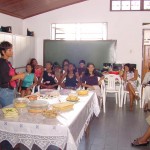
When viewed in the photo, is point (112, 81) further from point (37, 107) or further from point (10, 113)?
point (10, 113)

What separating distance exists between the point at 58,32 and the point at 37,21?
73 centimetres

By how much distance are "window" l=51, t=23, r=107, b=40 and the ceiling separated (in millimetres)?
653

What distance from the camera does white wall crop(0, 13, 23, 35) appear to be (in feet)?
21.9

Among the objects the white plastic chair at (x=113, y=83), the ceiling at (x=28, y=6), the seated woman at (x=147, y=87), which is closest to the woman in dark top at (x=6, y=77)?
the ceiling at (x=28, y=6)

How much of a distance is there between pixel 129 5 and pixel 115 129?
14.6ft

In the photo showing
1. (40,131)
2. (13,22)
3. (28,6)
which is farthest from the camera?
(13,22)

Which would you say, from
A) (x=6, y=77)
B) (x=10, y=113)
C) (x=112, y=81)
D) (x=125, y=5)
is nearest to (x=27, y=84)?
(x=112, y=81)

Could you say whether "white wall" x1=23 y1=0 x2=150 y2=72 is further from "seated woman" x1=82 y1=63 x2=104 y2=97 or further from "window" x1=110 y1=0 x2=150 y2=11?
"seated woman" x1=82 y1=63 x2=104 y2=97

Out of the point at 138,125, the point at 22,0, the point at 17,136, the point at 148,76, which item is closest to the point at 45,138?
the point at 17,136

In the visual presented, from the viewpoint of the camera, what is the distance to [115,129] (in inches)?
165

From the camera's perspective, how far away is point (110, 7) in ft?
24.5

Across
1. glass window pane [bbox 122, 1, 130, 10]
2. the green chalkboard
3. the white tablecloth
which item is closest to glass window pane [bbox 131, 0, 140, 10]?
glass window pane [bbox 122, 1, 130, 10]

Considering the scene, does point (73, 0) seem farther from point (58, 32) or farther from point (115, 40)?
point (115, 40)

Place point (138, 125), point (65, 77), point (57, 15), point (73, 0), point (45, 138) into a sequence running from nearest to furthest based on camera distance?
point (45, 138)
point (138, 125)
point (65, 77)
point (73, 0)
point (57, 15)
